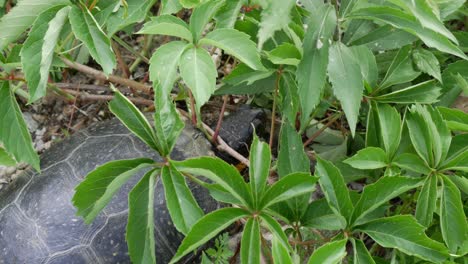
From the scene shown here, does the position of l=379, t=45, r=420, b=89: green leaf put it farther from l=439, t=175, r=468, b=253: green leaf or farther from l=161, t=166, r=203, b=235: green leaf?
l=161, t=166, r=203, b=235: green leaf

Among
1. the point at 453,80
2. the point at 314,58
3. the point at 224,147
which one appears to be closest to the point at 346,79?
the point at 314,58

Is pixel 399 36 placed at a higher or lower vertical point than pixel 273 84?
higher

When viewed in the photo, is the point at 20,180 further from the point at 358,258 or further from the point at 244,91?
the point at 358,258

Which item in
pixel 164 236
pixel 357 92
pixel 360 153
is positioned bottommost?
pixel 164 236

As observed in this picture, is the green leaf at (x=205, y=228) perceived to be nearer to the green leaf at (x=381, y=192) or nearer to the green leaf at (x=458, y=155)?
the green leaf at (x=381, y=192)

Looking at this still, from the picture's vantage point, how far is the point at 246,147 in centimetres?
153

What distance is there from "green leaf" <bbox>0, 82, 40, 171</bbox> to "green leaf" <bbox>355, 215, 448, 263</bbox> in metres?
0.71

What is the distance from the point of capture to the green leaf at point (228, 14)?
1.04 m

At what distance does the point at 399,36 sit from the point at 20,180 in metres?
0.94

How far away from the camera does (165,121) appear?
97 cm

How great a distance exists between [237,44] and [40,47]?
1.23 feet

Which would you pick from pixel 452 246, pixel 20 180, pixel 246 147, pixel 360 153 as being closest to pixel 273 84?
pixel 360 153

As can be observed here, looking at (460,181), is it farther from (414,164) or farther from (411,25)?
(411,25)

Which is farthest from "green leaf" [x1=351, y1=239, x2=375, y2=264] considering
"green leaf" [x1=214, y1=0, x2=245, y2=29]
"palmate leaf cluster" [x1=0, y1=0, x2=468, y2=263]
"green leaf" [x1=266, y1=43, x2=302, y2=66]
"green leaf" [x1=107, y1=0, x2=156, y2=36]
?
"green leaf" [x1=107, y1=0, x2=156, y2=36]
